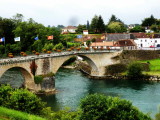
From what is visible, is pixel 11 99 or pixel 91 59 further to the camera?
pixel 91 59

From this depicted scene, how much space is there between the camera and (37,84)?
5525cm

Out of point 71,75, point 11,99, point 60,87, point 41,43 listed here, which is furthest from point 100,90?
point 41,43

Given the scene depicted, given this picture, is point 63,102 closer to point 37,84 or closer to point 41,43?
point 37,84

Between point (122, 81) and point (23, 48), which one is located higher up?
point (23, 48)

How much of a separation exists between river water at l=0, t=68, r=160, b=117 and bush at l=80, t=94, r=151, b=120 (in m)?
17.9

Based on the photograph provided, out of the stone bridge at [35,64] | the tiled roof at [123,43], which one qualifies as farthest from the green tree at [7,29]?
the stone bridge at [35,64]

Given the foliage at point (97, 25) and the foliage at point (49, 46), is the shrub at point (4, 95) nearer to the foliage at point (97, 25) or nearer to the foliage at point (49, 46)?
the foliage at point (49, 46)

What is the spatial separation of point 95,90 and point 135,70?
45.7 ft

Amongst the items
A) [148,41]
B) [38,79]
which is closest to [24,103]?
[38,79]

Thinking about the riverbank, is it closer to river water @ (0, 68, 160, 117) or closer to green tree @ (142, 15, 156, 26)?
river water @ (0, 68, 160, 117)

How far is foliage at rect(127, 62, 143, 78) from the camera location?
222ft

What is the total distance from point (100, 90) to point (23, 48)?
4571 cm

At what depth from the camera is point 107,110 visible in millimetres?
24469

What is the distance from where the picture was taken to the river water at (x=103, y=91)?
154 ft
